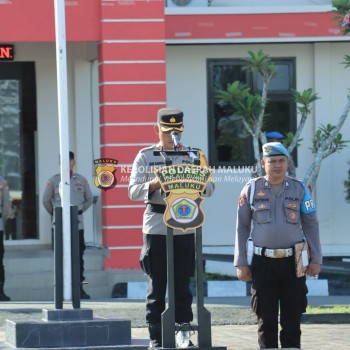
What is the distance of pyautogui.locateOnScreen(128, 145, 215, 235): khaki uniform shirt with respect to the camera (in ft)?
30.8

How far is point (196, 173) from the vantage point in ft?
29.4

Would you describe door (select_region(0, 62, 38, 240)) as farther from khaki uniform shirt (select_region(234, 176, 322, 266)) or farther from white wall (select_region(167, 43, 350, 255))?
khaki uniform shirt (select_region(234, 176, 322, 266))

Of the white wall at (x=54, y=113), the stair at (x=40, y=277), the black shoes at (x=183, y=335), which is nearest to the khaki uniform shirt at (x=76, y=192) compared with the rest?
the stair at (x=40, y=277)

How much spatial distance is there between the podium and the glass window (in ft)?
31.5

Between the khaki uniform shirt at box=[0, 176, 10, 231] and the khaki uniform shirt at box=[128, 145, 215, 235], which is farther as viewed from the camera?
the khaki uniform shirt at box=[0, 176, 10, 231]

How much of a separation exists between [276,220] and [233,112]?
9486 mm

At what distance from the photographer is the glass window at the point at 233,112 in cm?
1858

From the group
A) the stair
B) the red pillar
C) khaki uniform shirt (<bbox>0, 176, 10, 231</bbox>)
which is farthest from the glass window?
khaki uniform shirt (<bbox>0, 176, 10, 231</bbox>)

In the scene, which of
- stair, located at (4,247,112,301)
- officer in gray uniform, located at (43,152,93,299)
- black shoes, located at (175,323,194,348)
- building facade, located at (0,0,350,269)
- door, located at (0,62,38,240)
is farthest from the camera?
door, located at (0,62,38,240)

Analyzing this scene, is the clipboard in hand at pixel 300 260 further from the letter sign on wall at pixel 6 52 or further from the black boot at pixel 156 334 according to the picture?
the letter sign on wall at pixel 6 52

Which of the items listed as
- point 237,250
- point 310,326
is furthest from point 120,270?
point 237,250

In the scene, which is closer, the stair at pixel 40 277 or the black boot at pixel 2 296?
the black boot at pixel 2 296

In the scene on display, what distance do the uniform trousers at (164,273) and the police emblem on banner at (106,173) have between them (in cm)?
671

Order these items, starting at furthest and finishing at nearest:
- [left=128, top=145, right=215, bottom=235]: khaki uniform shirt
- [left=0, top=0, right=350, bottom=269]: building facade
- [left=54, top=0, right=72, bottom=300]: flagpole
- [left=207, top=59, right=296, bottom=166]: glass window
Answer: [left=207, top=59, right=296, bottom=166]: glass window, [left=0, top=0, right=350, bottom=269]: building facade, [left=54, top=0, right=72, bottom=300]: flagpole, [left=128, top=145, right=215, bottom=235]: khaki uniform shirt
